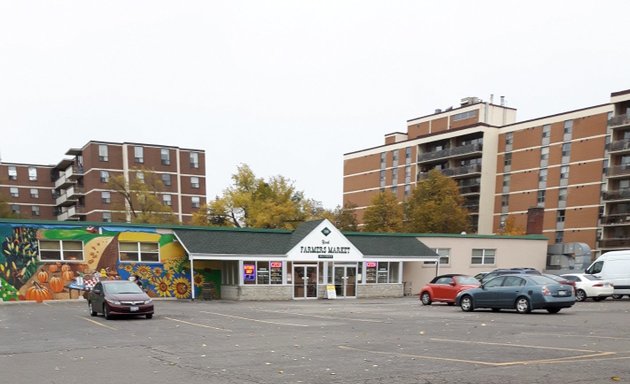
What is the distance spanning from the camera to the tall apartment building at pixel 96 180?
74125 millimetres

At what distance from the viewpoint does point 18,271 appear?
1091 inches

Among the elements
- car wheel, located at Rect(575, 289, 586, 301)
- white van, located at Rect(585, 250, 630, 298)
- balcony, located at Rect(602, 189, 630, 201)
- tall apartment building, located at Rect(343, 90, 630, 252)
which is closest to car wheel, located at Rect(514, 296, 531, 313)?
car wheel, located at Rect(575, 289, 586, 301)

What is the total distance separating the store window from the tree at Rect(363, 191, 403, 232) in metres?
33.1

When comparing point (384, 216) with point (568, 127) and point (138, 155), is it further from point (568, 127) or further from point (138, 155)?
point (138, 155)

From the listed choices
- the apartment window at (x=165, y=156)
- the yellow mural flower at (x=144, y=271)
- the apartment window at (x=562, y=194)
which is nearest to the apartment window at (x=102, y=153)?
the apartment window at (x=165, y=156)

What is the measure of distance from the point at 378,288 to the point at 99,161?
173 feet

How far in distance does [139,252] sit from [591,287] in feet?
81.1

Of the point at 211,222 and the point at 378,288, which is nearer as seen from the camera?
the point at 378,288

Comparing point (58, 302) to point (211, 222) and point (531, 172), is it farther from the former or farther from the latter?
point (531, 172)

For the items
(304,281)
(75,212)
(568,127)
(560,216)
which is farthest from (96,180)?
(568,127)

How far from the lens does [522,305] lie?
1900 centimetres

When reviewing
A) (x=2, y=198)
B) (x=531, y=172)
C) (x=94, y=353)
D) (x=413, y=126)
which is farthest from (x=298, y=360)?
(x=413, y=126)

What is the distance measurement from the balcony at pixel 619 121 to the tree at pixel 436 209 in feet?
62.4

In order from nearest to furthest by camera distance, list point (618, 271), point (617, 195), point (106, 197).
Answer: point (618, 271) → point (617, 195) → point (106, 197)
